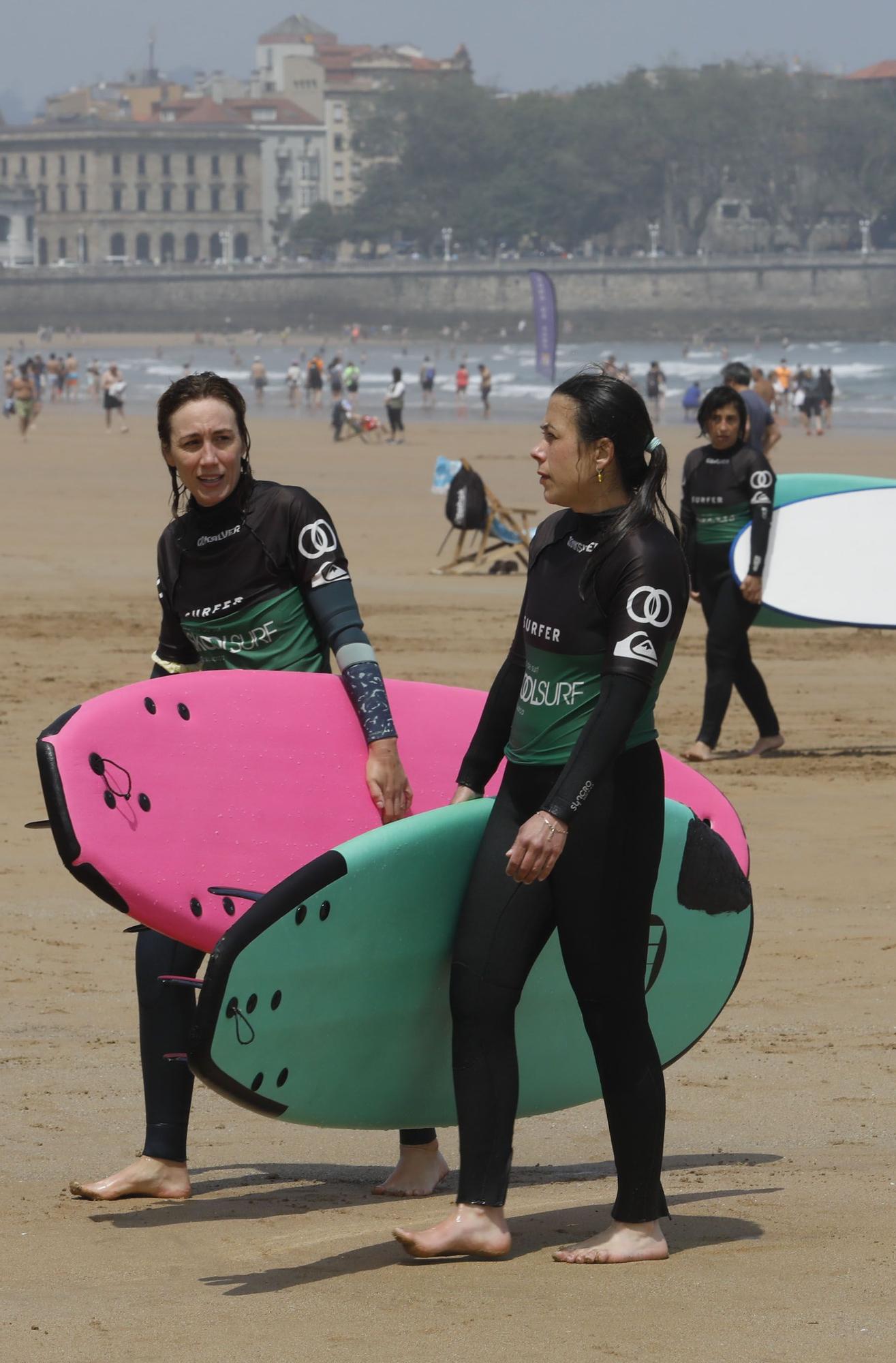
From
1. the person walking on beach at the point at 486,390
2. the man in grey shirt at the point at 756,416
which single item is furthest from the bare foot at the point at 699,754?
the person walking on beach at the point at 486,390

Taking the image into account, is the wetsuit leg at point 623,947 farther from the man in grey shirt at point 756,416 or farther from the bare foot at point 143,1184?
the man in grey shirt at point 756,416

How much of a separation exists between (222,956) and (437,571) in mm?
12021

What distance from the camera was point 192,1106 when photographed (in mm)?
4352

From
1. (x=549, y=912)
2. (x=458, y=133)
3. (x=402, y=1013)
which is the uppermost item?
(x=458, y=133)

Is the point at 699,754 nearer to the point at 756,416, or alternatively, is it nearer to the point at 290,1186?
the point at 756,416

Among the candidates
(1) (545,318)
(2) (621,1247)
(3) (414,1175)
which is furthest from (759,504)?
(1) (545,318)

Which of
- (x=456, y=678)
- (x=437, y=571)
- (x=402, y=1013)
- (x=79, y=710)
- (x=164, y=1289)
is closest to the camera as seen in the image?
(x=164, y=1289)

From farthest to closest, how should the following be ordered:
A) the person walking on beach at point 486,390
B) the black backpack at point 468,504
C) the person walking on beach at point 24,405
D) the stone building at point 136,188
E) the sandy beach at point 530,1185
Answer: the stone building at point 136,188
the person walking on beach at point 486,390
the person walking on beach at point 24,405
the black backpack at point 468,504
the sandy beach at point 530,1185

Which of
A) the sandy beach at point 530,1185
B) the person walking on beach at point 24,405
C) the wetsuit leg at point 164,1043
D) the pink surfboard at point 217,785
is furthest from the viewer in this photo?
the person walking on beach at point 24,405

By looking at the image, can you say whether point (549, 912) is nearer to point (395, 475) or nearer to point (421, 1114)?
point (421, 1114)

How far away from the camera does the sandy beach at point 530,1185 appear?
2848 millimetres

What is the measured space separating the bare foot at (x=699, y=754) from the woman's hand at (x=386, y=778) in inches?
185

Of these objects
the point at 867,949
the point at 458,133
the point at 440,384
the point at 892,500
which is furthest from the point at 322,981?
the point at 458,133

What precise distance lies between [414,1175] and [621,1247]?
60 centimetres
